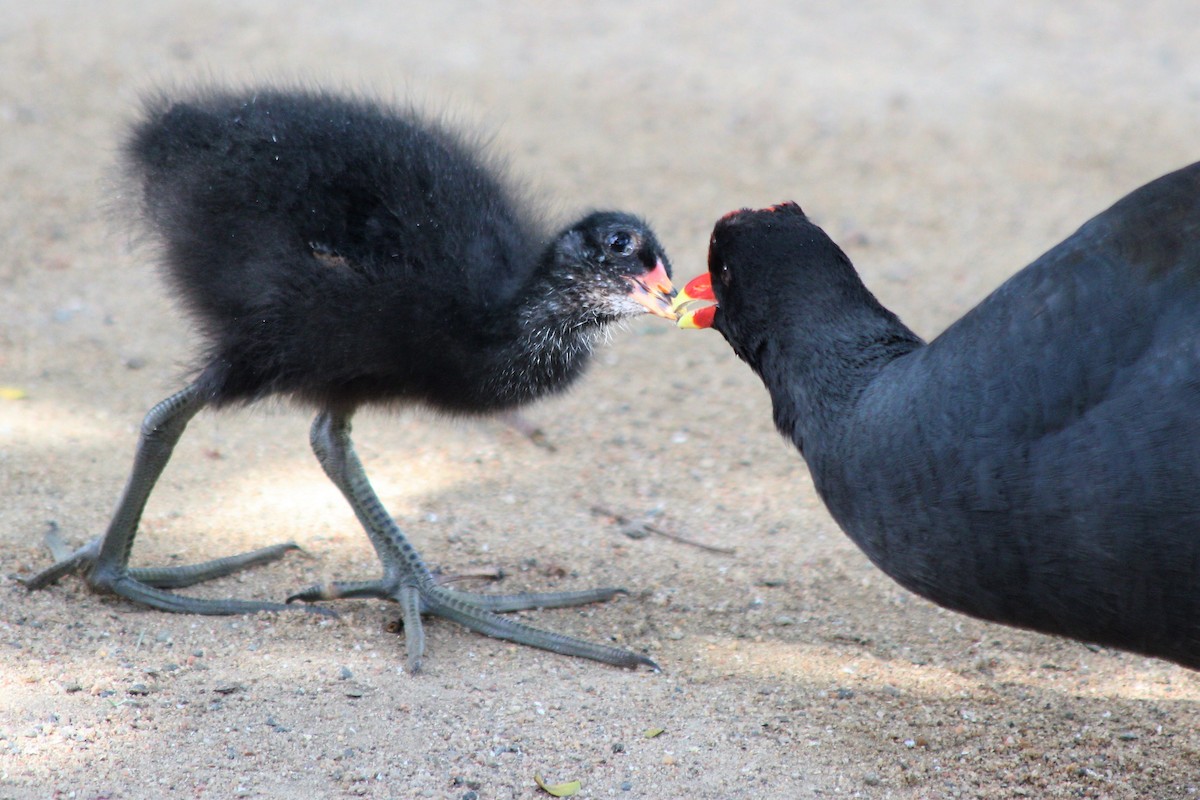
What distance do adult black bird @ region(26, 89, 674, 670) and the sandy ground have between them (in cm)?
18

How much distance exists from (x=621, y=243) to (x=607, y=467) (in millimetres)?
Result: 1322

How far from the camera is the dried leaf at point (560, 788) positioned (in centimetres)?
277

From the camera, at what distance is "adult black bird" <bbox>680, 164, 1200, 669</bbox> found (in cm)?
246

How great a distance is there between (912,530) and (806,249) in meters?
0.71

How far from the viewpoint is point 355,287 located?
3.34 m

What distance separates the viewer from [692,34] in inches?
345

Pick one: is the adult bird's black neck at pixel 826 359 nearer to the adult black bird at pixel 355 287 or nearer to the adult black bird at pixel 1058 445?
the adult black bird at pixel 1058 445

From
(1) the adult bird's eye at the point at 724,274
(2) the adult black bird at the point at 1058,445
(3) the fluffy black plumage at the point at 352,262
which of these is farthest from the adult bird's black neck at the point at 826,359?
(3) the fluffy black plumage at the point at 352,262

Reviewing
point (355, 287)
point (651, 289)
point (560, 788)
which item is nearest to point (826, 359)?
point (651, 289)

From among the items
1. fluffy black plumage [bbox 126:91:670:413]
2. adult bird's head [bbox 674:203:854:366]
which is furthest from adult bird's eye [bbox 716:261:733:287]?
fluffy black plumage [bbox 126:91:670:413]

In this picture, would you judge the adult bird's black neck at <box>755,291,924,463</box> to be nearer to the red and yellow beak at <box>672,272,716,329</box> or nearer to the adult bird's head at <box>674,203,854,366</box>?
the adult bird's head at <box>674,203,854,366</box>

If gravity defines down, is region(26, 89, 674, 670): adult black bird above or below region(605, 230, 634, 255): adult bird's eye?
below

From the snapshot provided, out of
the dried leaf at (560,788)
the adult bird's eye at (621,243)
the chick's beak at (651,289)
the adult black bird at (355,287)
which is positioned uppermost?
the adult bird's eye at (621,243)

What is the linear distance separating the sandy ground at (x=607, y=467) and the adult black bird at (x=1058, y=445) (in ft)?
1.93
